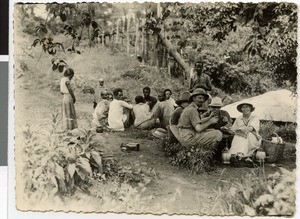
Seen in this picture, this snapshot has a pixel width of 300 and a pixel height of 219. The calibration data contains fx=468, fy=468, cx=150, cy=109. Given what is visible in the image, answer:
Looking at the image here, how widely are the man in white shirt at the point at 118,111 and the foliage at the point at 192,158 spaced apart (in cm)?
21

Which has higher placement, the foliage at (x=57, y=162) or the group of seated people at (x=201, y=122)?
the group of seated people at (x=201, y=122)

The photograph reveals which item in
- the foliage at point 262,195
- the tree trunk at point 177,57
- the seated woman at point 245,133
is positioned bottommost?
the foliage at point 262,195

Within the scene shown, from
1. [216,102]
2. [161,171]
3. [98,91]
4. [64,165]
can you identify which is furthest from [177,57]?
[64,165]

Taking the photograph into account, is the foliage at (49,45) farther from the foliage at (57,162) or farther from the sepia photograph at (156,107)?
the foliage at (57,162)

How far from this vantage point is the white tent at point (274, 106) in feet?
6.19

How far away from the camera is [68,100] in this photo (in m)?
1.93

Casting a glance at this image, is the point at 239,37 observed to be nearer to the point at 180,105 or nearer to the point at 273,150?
the point at 180,105

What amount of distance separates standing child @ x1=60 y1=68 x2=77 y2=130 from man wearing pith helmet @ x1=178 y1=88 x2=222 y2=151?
1.46 ft

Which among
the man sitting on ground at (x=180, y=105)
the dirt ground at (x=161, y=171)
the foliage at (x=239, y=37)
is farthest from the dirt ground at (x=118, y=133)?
the foliage at (x=239, y=37)

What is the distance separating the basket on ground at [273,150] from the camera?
189cm

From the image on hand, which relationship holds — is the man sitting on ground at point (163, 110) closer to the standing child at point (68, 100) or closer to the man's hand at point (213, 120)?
the man's hand at point (213, 120)

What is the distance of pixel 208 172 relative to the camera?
1895 millimetres

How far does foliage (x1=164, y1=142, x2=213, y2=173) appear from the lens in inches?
74.6

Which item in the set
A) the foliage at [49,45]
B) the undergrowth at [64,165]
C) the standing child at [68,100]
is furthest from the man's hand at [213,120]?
the foliage at [49,45]
